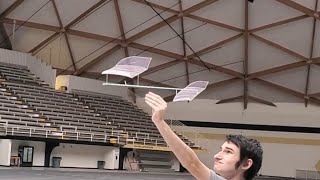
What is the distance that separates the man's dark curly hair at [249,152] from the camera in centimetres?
395

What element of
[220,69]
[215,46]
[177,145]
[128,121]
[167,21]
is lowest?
[177,145]

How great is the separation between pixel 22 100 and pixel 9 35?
23.8 feet

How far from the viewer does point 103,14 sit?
4306 centimetres

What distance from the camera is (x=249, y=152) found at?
3947mm

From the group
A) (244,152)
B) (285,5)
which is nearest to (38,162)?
(285,5)

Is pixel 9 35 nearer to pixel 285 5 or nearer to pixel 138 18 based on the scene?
pixel 138 18

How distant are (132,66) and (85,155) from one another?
123ft

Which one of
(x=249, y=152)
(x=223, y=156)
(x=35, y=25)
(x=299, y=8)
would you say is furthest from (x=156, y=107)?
(x=35, y=25)

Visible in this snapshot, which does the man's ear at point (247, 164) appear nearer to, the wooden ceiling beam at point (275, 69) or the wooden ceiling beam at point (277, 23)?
the wooden ceiling beam at point (277, 23)

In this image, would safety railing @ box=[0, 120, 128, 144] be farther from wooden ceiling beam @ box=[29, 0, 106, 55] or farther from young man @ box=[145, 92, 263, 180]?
young man @ box=[145, 92, 263, 180]

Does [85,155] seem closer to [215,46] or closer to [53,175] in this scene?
[215,46]

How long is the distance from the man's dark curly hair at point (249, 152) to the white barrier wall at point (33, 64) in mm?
43792

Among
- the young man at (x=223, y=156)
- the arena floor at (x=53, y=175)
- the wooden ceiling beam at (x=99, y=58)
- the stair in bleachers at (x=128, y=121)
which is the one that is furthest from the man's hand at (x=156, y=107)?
the wooden ceiling beam at (x=99, y=58)

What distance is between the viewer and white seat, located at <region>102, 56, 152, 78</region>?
17.6ft
